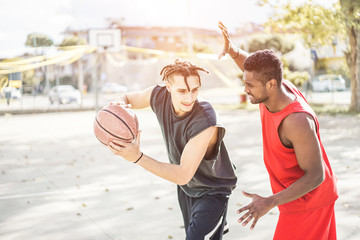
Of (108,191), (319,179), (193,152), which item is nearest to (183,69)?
(193,152)

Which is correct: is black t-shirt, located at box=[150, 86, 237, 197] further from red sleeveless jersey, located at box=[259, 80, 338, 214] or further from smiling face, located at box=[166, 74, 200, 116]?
red sleeveless jersey, located at box=[259, 80, 338, 214]

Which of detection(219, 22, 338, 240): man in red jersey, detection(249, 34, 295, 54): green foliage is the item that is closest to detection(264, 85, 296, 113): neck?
detection(219, 22, 338, 240): man in red jersey

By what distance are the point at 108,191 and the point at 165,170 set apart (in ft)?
14.3

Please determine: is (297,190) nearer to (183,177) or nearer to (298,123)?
(298,123)

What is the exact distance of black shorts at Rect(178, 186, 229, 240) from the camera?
10.9ft

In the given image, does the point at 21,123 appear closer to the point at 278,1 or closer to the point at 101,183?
the point at 278,1

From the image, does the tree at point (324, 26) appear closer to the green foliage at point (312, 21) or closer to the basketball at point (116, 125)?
the green foliage at point (312, 21)

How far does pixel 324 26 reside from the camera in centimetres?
1869

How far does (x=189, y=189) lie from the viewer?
3553 mm

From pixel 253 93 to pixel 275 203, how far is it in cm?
66

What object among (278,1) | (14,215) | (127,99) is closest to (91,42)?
(278,1)

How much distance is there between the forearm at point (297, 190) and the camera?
8.72ft

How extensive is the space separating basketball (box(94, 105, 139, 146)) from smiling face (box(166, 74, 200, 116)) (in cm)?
35

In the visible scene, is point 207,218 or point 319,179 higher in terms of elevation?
point 319,179
